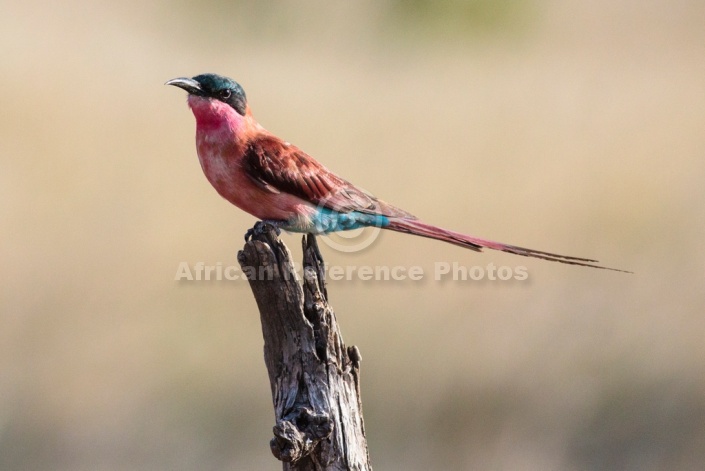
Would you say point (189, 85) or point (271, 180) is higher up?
point (189, 85)

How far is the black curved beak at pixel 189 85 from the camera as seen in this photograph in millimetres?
4242

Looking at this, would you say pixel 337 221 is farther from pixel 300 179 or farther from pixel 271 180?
pixel 271 180

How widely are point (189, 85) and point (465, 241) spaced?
1.42 m

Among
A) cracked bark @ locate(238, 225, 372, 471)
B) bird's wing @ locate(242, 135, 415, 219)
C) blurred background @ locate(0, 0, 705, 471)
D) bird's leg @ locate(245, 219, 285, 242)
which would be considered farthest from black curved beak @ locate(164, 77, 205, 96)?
blurred background @ locate(0, 0, 705, 471)

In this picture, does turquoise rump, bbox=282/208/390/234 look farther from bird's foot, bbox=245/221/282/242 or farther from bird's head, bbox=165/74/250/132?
bird's head, bbox=165/74/250/132

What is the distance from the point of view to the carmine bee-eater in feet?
13.6

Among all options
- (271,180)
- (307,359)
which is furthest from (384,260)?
(307,359)

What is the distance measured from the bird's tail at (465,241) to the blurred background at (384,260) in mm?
2309

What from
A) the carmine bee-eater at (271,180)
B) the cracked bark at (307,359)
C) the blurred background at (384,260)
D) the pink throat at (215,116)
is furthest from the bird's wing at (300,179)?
the blurred background at (384,260)

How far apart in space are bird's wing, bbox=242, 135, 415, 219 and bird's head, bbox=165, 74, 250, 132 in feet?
0.55

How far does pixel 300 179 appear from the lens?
13.9ft

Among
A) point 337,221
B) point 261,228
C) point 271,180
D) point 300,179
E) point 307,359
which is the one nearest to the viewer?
point 307,359

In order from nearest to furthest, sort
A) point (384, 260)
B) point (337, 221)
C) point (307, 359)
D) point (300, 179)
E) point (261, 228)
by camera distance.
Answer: point (307, 359)
point (261, 228)
point (300, 179)
point (337, 221)
point (384, 260)

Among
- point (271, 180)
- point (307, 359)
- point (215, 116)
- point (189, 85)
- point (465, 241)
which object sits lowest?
point (307, 359)
